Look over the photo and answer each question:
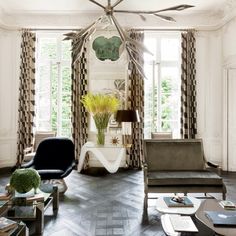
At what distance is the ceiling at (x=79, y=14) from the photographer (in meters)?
5.96

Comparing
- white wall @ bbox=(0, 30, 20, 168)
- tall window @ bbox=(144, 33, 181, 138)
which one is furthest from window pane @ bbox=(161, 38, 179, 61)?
white wall @ bbox=(0, 30, 20, 168)

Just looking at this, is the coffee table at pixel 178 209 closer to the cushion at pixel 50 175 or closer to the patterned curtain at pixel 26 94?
the cushion at pixel 50 175

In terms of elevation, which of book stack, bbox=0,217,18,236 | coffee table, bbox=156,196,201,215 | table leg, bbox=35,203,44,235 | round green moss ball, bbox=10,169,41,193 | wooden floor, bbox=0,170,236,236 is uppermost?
round green moss ball, bbox=10,169,41,193

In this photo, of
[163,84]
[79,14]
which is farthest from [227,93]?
[79,14]

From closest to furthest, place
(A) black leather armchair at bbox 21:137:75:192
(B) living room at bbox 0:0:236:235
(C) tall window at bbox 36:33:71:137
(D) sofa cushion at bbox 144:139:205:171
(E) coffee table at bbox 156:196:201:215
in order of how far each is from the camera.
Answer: (E) coffee table at bbox 156:196:201:215, (D) sofa cushion at bbox 144:139:205:171, (A) black leather armchair at bbox 21:137:75:192, (B) living room at bbox 0:0:236:235, (C) tall window at bbox 36:33:71:137

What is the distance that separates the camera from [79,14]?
642cm

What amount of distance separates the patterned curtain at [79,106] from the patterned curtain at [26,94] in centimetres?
102

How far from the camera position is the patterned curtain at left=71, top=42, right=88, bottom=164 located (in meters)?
6.37

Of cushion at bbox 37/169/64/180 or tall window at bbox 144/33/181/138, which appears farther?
tall window at bbox 144/33/181/138

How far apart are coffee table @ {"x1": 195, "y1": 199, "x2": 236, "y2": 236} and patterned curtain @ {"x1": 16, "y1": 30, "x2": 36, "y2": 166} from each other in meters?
4.65

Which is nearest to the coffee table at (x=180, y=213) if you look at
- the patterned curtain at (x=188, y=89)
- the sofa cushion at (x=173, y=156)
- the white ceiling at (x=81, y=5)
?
the sofa cushion at (x=173, y=156)

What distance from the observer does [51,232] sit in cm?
295

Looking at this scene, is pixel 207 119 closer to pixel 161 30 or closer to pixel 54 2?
pixel 161 30

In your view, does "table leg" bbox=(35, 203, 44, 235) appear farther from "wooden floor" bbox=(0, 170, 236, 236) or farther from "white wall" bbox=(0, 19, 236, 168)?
"white wall" bbox=(0, 19, 236, 168)
